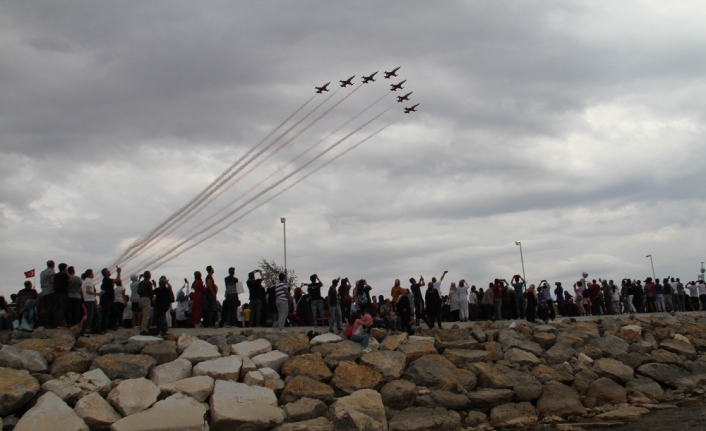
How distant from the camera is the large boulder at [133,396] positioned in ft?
46.7

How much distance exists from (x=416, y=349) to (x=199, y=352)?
6.75 meters

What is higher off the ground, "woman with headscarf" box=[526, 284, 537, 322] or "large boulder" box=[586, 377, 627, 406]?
"woman with headscarf" box=[526, 284, 537, 322]

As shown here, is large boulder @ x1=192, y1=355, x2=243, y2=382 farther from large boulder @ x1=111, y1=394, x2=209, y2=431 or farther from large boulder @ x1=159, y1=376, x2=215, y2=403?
large boulder @ x1=111, y1=394, x2=209, y2=431

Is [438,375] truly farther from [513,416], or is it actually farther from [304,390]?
[304,390]

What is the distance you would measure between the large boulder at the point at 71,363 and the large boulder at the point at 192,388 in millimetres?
2044

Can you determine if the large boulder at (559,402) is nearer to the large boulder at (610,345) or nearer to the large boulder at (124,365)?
the large boulder at (610,345)

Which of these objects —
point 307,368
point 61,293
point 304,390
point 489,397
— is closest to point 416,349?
point 489,397

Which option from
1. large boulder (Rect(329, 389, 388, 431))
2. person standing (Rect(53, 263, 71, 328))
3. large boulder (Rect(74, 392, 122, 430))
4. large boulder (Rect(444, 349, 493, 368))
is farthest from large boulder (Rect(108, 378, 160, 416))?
large boulder (Rect(444, 349, 493, 368))

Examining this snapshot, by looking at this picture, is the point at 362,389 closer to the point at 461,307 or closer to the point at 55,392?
the point at 55,392

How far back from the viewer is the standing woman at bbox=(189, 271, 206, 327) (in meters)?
19.8

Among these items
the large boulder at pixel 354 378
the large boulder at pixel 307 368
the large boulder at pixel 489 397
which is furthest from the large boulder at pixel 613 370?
the large boulder at pixel 307 368

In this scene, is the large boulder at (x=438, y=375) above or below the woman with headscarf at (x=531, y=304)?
below

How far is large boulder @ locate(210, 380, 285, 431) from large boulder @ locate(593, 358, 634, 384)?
1180 centimetres

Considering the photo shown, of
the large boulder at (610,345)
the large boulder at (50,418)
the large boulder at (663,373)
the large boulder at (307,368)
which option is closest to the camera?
the large boulder at (50,418)
